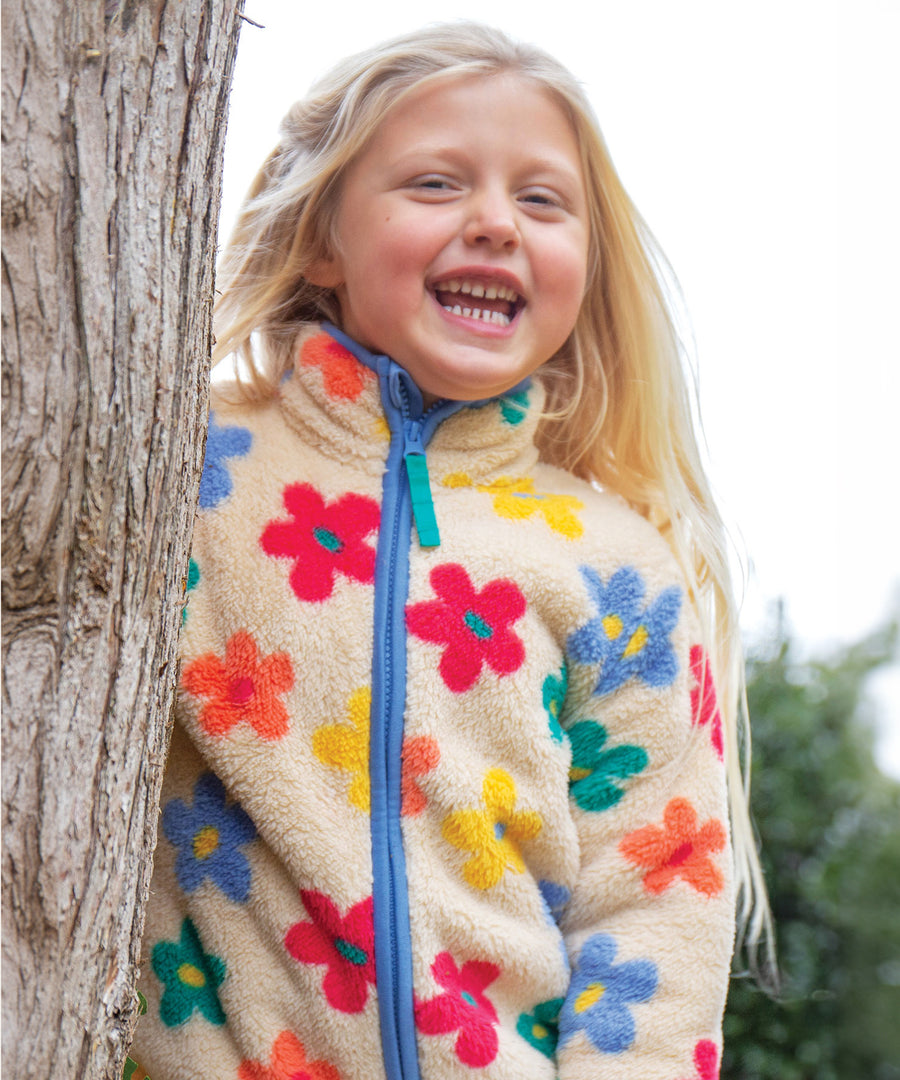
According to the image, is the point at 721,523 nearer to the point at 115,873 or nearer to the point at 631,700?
the point at 631,700

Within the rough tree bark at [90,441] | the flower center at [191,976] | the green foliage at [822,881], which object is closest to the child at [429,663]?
the flower center at [191,976]

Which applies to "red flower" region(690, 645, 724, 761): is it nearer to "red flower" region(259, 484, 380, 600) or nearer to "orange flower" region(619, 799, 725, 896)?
"orange flower" region(619, 799, 725, 896)

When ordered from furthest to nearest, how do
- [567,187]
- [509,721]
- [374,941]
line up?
[567,187] < [509,721] < [374,941]

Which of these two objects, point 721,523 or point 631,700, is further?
point 721,523

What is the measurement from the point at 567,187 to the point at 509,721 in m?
0.83

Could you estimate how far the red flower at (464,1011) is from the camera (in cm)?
153

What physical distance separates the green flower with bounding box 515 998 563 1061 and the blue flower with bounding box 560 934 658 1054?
0.06ft

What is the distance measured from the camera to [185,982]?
62.5 inches

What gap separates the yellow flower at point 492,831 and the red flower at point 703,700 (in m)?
0.33

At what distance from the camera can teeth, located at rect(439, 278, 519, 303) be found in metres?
1.73

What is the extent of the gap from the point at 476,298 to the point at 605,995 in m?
1.05

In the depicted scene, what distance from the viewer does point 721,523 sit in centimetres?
199

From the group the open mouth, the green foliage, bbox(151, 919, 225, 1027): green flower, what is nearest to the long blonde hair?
the open mouth

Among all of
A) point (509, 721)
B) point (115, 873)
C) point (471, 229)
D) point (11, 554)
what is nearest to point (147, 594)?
point (11, 554)
